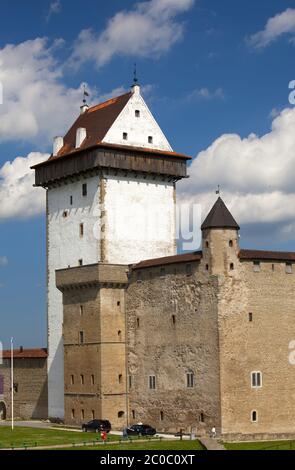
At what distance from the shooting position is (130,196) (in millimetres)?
Answer: 71125

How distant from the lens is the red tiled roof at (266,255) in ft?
205

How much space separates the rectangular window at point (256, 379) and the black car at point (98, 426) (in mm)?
10566

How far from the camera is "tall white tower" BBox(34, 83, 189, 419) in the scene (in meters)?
70.0

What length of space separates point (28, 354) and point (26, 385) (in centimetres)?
251

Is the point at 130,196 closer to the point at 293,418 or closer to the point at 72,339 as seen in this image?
the point at 72,339

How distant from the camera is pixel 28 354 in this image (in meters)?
78.2

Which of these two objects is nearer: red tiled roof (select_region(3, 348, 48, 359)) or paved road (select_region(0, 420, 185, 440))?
paved road (select_region(0, 420, 185, 440))

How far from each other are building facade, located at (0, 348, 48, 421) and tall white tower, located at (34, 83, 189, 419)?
189 cm

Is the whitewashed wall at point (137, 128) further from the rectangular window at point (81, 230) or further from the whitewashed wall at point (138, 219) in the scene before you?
the rectangular window at point (81, 230)

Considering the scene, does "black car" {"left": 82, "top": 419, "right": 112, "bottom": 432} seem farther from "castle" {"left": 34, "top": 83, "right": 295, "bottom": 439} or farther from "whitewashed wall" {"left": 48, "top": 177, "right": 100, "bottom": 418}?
"whitewashed wall" {"left": 48, "top": 177, "right": 100, "bottom": 418}

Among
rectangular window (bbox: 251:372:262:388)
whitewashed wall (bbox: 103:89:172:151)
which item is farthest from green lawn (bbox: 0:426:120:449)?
whitewashed wall (bbox: 103:89:172:151)
